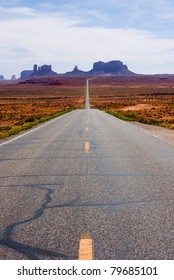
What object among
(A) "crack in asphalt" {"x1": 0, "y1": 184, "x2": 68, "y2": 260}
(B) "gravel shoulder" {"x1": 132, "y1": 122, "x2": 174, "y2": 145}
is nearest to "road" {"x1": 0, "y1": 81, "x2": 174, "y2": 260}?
(A) "crack in asphalt" {"x1": 0, "y1": 184, "x2": 68, "y2": 260}

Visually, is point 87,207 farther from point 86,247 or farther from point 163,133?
point 163,133

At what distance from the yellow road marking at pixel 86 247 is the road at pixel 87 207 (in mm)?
26

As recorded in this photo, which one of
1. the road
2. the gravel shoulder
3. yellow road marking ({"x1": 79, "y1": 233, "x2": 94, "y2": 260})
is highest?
yellow road marking ({"x1": 79, "y1": 233, "x2": 94, "y2": 260})

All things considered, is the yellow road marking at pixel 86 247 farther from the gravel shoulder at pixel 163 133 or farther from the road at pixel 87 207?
the gravel shoulder at pixel 163 133

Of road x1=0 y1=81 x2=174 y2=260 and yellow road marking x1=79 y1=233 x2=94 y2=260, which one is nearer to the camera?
yellow road marking x1=79 y1=233 x2=94 y2=260

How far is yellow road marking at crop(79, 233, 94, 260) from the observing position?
4.80 meters

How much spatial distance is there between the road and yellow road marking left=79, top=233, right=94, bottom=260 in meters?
0.03

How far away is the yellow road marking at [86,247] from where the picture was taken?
15.8 ft

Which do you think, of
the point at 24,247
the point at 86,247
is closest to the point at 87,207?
the point at 86,247

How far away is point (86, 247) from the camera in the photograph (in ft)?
16.8

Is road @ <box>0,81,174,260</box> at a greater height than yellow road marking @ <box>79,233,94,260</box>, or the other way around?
yellow road marking @ <box>79,233,94,260</box>

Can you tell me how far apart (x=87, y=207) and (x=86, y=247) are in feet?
6.32

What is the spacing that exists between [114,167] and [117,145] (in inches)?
227

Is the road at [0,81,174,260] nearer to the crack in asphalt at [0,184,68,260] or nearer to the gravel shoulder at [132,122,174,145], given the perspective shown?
the crack in asphalt at [0,184,68,260]
